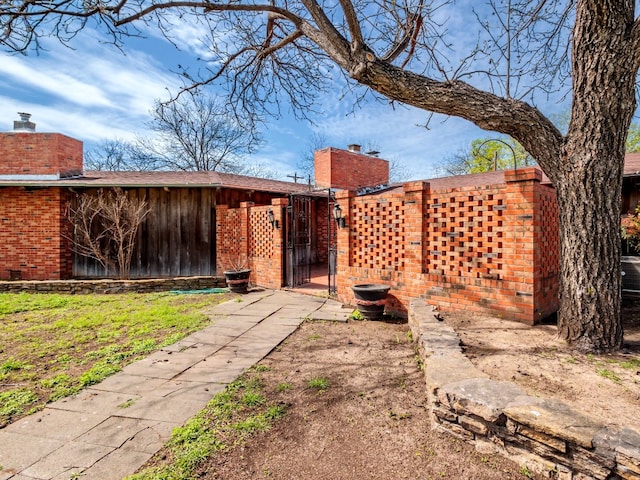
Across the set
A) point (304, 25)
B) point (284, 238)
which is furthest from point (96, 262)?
point (304, 25)

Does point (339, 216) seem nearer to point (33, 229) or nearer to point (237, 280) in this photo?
point (237, 280)

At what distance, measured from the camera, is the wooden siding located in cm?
998

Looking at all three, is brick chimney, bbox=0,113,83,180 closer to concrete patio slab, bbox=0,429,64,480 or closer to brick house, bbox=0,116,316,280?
brick house, bbox=0,116,316,280

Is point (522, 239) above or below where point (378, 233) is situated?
below

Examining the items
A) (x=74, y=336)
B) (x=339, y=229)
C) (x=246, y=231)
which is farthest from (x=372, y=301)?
(x=246, y=231)

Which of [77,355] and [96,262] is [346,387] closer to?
[77,355]

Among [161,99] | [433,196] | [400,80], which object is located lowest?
[433,196]

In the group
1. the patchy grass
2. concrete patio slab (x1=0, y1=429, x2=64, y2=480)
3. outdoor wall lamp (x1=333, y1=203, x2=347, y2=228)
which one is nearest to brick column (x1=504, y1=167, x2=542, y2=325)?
outdoor wall lamp (x1=333, y1=203, x2=347, y2=228)

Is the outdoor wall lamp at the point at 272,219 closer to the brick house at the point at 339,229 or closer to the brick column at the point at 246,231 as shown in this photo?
the brick house at the point at 339,229

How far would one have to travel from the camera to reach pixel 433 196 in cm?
506

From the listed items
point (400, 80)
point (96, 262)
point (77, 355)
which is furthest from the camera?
point (96, 262)

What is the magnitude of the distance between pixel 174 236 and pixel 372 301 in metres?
7.05

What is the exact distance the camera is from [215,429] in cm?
243

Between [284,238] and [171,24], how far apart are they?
15.4ft
